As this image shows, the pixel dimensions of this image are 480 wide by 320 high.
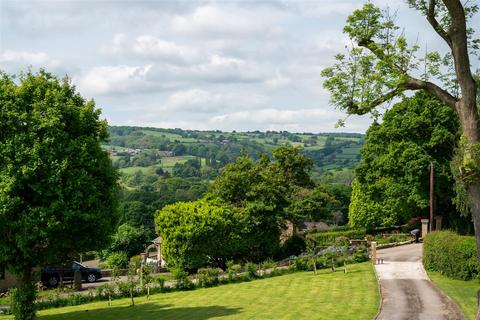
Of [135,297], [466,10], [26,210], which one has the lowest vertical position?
[135,297]

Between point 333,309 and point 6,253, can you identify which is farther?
point 333,309

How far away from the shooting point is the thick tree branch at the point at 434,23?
16422mm

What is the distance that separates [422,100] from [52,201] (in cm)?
3688

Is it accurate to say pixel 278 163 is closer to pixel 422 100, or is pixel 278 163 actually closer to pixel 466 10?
pixel 422 100

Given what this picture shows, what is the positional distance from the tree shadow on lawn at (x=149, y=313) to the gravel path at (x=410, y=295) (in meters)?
6.98

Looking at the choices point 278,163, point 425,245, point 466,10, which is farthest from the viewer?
point 278,163

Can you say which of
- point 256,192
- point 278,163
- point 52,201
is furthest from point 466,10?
point 278,163

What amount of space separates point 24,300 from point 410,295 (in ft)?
58.3

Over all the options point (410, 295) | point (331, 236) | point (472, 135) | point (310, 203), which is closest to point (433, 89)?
point (472, 135)

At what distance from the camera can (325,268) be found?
4038cm

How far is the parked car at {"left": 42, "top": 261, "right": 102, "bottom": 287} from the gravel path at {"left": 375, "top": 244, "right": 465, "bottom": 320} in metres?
22.4

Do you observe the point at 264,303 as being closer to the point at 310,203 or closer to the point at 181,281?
the point at 181,281

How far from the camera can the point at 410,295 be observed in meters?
28.6

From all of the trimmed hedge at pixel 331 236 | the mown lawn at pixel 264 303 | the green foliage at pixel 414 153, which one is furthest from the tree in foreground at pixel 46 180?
the trimmed hedge at pixel 331 236
